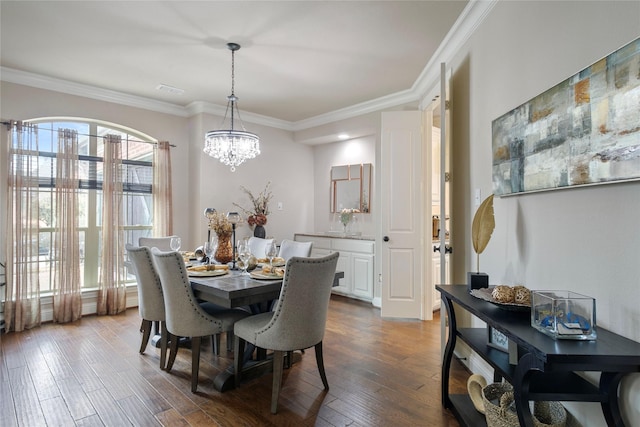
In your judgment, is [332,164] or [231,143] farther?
[332,164]

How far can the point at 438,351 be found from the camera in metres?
3.06

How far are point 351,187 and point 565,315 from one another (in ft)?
13.8

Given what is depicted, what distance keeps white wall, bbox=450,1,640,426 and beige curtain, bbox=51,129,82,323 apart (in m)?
4.08

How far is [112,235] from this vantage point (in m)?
4.18

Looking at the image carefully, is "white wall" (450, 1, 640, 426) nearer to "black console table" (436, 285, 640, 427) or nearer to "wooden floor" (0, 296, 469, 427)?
"black console table" (436, 285, 640, 427)

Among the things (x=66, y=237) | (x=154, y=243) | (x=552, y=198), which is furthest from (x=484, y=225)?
(x=66, y=237)

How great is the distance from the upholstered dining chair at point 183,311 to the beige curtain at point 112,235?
2.18 meters

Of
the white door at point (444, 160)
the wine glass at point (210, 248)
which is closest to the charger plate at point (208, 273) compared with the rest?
the wine glass at point (210, 248)

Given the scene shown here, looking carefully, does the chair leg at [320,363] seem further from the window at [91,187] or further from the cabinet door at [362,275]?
the window at [91,187]

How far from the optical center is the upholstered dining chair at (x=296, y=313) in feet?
6.88

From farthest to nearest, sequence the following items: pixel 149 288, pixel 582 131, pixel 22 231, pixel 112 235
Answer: pixel 112 235, pixel 22 231, pixel 149 288, pixel 582 131

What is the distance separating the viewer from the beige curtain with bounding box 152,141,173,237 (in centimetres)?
457

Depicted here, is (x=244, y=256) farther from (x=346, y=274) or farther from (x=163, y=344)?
(x=346, y=274)

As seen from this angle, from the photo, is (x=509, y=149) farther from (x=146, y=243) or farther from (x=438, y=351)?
(x=146, y=243)
